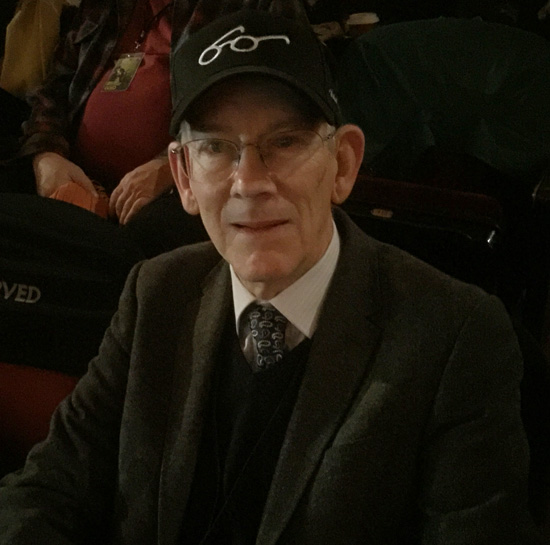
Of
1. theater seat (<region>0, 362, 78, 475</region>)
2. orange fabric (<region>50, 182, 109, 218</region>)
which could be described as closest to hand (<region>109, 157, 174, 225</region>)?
orange fabric (<region>50, 182, 109, 218</region>)

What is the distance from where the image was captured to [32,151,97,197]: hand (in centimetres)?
157

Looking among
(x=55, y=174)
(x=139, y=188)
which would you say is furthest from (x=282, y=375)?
(x=55, y=174)

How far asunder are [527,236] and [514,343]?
3.05ft

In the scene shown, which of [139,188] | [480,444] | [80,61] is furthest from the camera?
[80,61]

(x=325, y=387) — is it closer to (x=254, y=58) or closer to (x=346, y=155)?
(x=346, y=155)

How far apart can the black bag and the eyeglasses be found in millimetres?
490

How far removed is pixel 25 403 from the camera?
1.28m

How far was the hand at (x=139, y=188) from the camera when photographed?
4.84 feet

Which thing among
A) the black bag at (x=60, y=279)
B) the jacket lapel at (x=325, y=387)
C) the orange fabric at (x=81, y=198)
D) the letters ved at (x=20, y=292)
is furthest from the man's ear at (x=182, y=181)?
the orange fabric at (x=81, y=198)

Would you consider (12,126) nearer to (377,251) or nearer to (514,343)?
(377,251)

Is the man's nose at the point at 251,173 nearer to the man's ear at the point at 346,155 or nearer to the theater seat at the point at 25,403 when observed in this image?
the man's ear at the point at 346,155

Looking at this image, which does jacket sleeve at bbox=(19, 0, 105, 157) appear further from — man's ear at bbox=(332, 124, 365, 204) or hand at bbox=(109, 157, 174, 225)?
man's ear at bbox=(332, 124, 365, 204)

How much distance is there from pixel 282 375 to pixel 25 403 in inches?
29.4

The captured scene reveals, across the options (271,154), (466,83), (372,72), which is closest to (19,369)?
(271,154)
